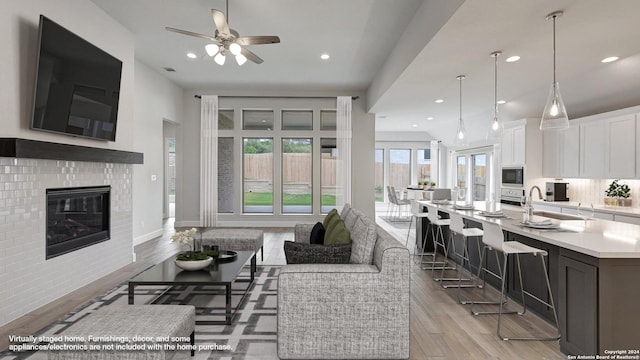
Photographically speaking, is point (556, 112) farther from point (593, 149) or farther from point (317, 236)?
point (593, 149)

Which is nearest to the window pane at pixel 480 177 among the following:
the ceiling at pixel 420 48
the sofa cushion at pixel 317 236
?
the ceiling at pixel 420 48

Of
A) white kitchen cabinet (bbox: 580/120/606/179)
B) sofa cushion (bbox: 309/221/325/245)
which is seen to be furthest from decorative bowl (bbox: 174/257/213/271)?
white kitchen cabinet (bbox: 580/120/606/179)

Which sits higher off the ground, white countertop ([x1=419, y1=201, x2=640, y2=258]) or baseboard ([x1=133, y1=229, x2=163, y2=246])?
white countertop ([x1=419, y1=201, x2=640, y2=258])

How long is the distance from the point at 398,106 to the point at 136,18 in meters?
4.95

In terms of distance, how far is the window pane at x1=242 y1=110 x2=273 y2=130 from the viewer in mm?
8242

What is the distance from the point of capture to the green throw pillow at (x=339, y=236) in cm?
291

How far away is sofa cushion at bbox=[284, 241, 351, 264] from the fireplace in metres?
2.51

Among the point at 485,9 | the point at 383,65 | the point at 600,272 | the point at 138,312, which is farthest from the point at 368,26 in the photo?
the point at 138,312

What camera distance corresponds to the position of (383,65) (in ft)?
19.9

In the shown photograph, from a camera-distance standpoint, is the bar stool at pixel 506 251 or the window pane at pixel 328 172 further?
the window pane at pixel 328 172

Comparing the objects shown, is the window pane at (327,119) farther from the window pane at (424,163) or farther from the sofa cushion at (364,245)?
the sofa cushion at (364,245)

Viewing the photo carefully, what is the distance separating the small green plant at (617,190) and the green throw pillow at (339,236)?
15.7 ft

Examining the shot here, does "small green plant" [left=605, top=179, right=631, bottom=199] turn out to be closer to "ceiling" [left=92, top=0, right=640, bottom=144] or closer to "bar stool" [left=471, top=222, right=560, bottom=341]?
"ceiling" [left=92, top=0, right=640, bottom=144]

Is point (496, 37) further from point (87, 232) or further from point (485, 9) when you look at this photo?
point (87, 232)
